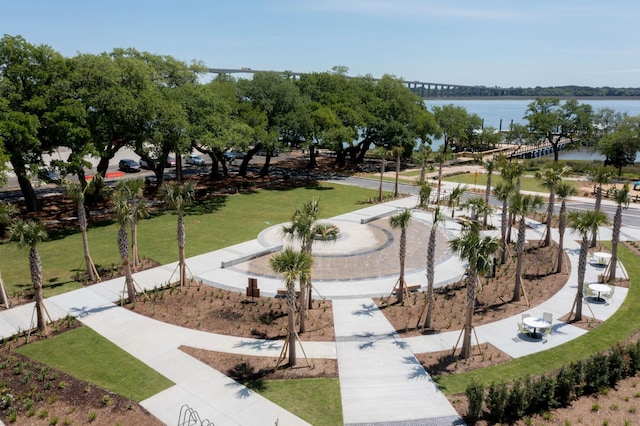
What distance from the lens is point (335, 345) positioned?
19.7 metres

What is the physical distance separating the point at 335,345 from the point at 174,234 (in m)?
19.3

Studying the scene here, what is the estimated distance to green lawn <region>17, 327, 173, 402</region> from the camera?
54.9 feet

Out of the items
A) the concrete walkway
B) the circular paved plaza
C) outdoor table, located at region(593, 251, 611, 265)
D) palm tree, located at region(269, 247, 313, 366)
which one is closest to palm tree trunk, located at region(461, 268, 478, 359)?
the concrete walkway

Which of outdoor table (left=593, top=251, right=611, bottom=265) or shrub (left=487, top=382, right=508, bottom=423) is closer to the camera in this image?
shrub (left=487, top=382, right=508, bottom=423)

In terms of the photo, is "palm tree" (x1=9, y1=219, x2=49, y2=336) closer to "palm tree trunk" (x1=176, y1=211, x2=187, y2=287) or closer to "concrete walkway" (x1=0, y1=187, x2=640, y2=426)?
"concrete walkway" (x1=0, y1=187, x2=640, y2=426)

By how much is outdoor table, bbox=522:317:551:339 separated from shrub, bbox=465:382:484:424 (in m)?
6.45

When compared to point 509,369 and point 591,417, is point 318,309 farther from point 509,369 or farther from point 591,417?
point 591,417

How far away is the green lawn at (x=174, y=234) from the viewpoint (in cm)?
2734

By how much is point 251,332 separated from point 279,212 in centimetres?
2203

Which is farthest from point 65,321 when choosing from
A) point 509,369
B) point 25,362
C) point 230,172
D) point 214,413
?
point 230,172

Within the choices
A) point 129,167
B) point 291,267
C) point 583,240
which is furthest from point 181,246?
point 129,167

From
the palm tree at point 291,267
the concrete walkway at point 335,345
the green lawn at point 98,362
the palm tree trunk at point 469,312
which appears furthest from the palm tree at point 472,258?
the green lawn at point 98,362

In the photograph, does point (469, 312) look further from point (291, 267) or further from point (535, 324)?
point (291, 267)

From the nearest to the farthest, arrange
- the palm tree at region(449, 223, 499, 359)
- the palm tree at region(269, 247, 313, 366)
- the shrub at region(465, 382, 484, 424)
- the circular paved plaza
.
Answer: the shrub at region(465, 382, 484, 424), the palm tree at region(269, 247, 313, 366), the palm tree at region(449, 223, 499, 359), the circular paved plaza
